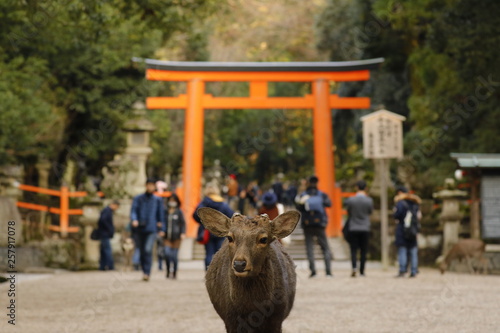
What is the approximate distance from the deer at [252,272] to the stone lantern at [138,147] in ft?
55.1

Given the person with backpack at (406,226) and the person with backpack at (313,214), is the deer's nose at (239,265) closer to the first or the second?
the person with backpack at (313,214)

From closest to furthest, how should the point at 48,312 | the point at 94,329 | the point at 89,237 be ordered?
the point at 94,329 → the point at 48,312 → the point at 89,237

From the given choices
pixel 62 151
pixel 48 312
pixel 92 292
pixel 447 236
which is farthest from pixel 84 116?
pixel 48 312

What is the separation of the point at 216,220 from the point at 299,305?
16.9 feet

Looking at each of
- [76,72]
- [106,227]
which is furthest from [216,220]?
[76,72]

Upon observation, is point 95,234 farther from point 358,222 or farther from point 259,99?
point 259,99

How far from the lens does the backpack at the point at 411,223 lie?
51.6 ft

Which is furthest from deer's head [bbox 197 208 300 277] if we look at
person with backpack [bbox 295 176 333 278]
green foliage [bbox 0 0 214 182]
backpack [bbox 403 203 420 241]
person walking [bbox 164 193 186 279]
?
backpack [bbox 403 203 420 241]

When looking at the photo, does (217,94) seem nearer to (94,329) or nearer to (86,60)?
(86,60)

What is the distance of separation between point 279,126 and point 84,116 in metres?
27.6

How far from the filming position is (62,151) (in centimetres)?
2875

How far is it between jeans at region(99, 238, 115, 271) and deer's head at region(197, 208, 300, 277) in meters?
12.8

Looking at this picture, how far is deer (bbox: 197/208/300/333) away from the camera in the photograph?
5777mm

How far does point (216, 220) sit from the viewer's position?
20.0 feet
